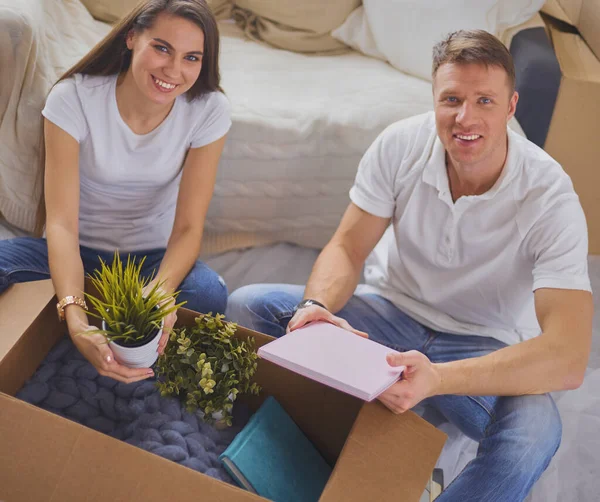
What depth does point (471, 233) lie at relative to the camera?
1.48m

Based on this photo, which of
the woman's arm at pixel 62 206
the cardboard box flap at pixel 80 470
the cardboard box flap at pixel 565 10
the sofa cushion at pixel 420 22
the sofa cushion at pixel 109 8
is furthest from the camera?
the cardboard box flap at pixel 565 10

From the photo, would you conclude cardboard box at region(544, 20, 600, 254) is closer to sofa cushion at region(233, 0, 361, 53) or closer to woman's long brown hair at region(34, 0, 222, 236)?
sofa cushion at region(233, 0, 361, 53)

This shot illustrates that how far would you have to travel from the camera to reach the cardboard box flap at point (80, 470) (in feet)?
3.10

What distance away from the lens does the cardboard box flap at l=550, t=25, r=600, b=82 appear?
2.11m

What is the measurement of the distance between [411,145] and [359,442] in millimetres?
709

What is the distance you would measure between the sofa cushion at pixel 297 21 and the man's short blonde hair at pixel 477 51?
90 centimetres

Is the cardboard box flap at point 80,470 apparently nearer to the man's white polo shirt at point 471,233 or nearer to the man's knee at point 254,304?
the man's knee at point 254,304

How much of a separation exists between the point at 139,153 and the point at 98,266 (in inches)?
10.3

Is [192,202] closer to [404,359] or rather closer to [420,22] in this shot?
[404,359]

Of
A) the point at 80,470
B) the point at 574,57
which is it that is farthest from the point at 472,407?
the point at 574,57

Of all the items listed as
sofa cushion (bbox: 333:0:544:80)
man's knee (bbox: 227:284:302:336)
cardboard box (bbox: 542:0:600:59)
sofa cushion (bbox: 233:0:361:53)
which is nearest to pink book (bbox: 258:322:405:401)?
man's knee (bbox: 227:284:302:336)

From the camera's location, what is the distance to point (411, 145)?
1536 mm

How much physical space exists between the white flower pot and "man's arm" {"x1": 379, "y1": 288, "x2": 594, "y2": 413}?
480 millimetres

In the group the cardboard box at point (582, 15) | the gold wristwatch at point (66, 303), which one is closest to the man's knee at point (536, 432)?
the gold wristwatch at point (66, 303)
